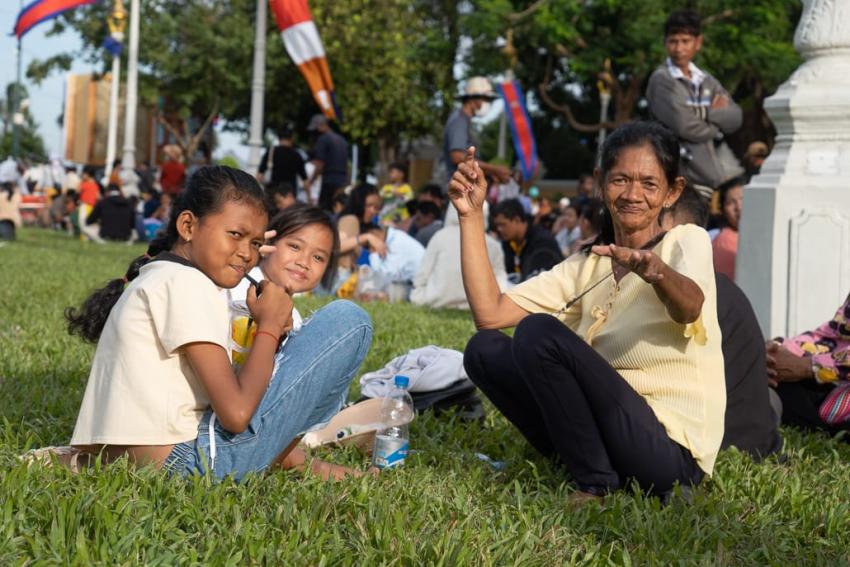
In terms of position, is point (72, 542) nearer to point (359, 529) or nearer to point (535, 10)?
point (359, 529)

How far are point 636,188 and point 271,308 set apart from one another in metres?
1.27

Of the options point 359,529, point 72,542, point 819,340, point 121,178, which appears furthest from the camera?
point 121,178

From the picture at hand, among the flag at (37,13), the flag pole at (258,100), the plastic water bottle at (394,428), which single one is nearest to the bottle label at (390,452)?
the plastic water bottle at (394,428)

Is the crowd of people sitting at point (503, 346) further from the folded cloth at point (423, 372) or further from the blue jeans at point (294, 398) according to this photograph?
the folded cloth at point (423, 372)

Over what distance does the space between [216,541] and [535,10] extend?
84.1 feet

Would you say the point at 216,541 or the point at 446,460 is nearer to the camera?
the point at 216,541

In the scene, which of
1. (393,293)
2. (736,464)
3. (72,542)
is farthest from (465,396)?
(393,293)

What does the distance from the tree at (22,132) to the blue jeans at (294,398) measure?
66261 mm

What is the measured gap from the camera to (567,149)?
45875mm

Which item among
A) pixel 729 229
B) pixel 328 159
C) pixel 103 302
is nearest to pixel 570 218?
pixel 328 159

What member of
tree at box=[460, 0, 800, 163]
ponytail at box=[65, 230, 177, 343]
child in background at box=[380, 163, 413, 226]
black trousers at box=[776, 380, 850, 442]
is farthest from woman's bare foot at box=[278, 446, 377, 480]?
tree at box=[460, 0, 800, 163]

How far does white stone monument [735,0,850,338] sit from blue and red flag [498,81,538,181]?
53.8 feet

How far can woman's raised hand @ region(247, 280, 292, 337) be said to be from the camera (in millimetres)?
3572

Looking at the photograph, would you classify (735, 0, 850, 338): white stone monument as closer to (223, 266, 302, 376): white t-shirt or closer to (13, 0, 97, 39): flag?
(223, 266, 302, 376): white t-shirt
